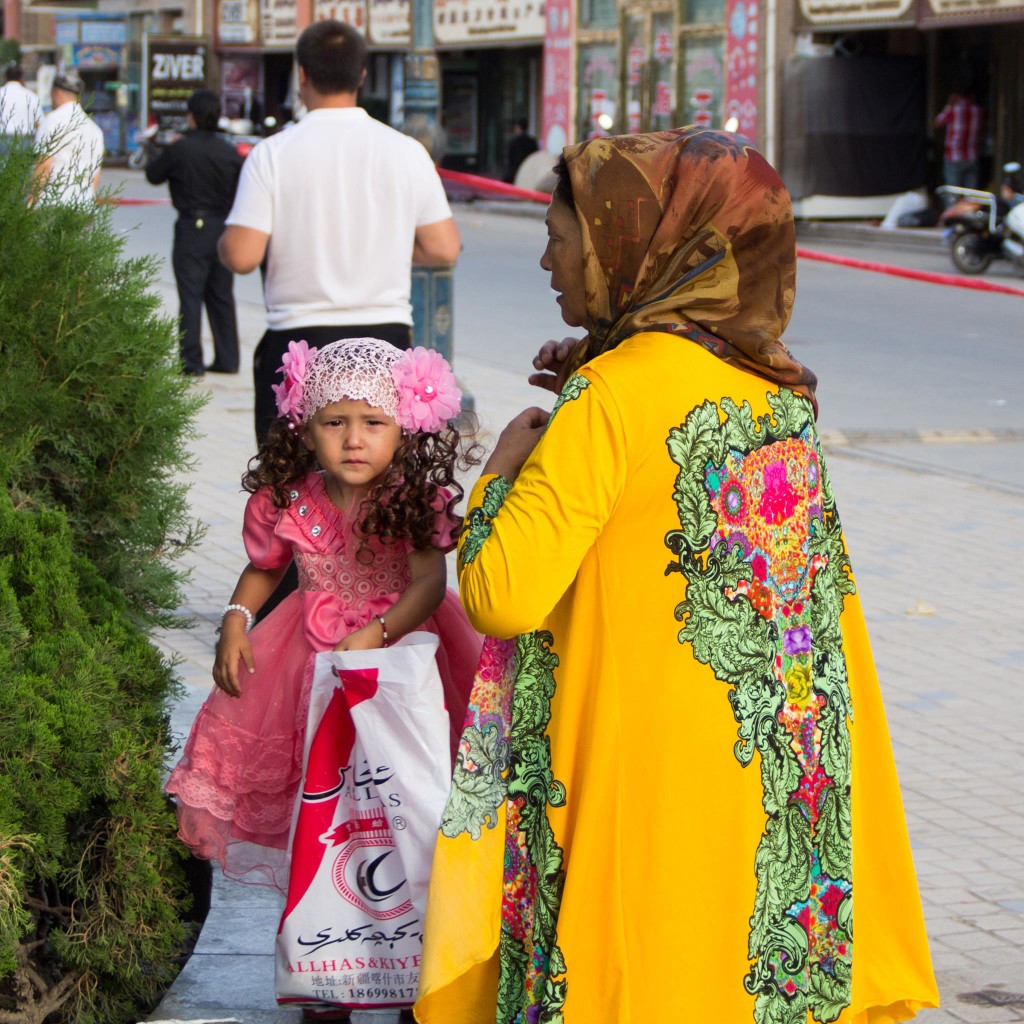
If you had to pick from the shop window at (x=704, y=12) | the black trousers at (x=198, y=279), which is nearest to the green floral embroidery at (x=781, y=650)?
the black trousers at (x=198, y=279)

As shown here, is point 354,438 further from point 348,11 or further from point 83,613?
point 348,11

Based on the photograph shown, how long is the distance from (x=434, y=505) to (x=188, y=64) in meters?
43.7

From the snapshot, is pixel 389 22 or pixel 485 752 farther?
pixel 389 22

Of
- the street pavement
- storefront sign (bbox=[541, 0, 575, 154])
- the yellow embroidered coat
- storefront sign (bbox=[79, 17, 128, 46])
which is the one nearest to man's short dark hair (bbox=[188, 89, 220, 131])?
the street pavement

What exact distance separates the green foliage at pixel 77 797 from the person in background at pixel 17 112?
1.13m

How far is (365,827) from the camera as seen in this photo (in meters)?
2.92

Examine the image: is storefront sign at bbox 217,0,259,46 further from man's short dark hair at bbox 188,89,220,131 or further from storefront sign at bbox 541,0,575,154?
man's short dark hair at bbox 188,89,220,131

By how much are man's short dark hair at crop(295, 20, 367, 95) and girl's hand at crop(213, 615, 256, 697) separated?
2.66 meters

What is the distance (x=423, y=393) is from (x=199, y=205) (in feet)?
30.7

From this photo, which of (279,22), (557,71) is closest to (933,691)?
(557,71)

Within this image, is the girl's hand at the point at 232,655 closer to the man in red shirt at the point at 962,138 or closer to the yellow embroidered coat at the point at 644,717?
the yellow embroidered coat at the point at 644,717

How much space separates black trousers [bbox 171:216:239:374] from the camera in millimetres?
12031

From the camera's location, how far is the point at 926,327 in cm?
1543

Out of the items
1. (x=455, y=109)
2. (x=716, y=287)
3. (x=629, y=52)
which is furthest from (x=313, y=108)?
(x=455, y=109)
